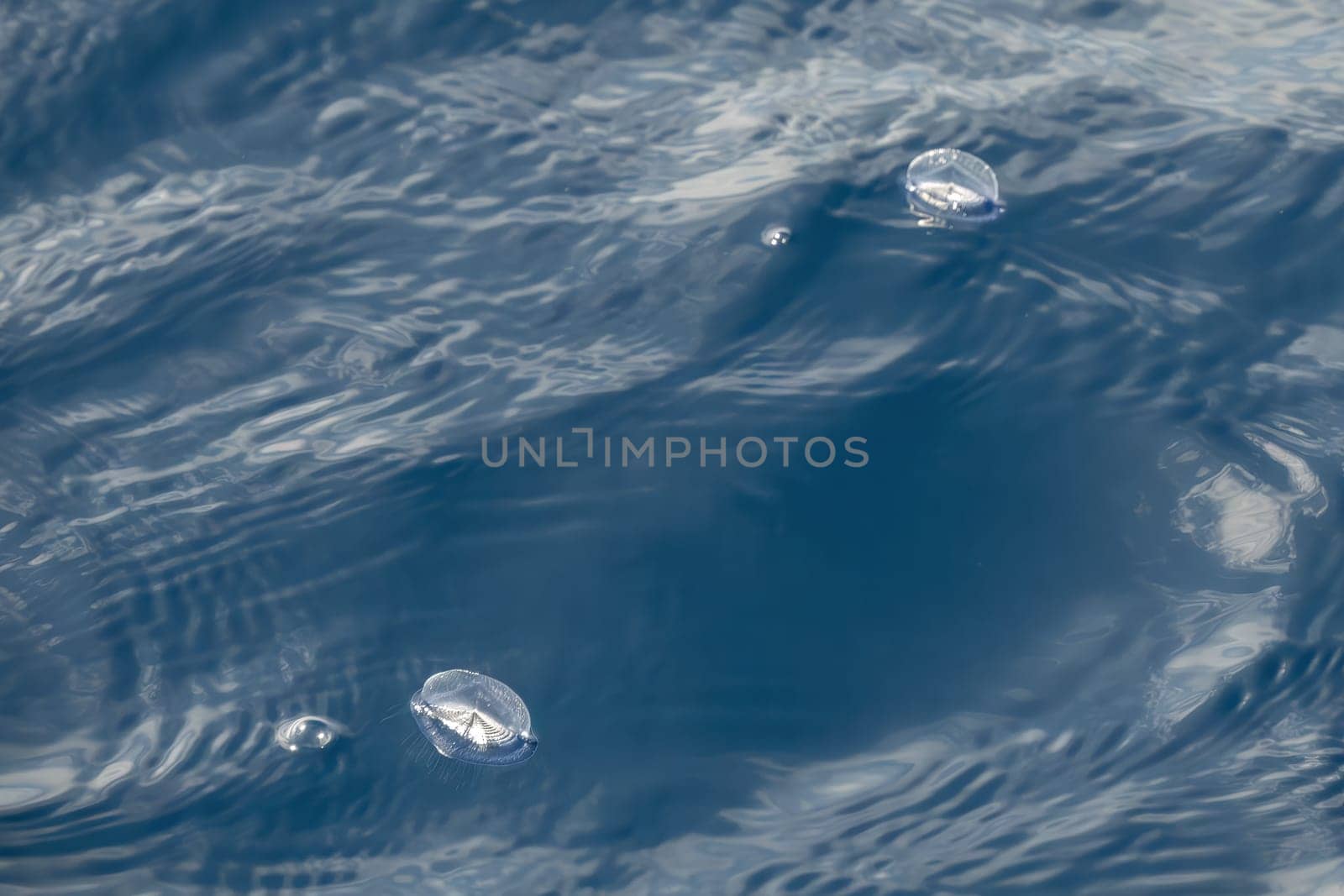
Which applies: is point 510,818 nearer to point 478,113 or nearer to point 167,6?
point 478,113

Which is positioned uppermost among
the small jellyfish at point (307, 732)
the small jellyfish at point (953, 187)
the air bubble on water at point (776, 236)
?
the small jellyfish at point (953, 187)

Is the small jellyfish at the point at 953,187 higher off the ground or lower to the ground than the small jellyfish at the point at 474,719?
higher

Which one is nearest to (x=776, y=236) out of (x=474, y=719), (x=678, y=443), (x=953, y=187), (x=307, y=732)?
(x=953, y=187)

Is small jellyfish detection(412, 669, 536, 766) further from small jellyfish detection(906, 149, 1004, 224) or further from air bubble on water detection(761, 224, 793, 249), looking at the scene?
small jellyfish detection(906, 149, 1004, 224)

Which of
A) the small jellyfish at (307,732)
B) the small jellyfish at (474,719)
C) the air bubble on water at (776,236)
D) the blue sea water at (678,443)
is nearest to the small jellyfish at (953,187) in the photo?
the blue sea water at (678,443)

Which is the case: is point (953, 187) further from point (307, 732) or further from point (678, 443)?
point (307, 732)

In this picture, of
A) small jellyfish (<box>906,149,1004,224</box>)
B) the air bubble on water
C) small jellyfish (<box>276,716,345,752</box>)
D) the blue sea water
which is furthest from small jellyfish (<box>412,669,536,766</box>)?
small jellyfish (<box>906,149,1004,224</box>)

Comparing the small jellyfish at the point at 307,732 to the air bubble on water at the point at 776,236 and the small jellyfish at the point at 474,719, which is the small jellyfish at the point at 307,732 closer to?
the small jellyfish at the point at 474,719
